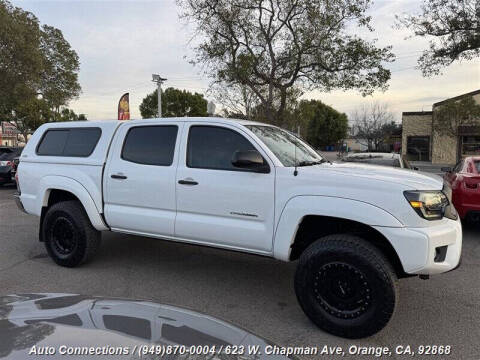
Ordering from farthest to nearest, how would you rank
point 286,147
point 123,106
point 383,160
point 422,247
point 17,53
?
point 123,106 → point 17,53 → point 383,160 → point 286,147 → point 422,247

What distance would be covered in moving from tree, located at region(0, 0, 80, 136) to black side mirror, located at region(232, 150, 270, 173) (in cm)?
1752

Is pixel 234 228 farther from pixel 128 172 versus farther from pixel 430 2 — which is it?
pixel 430 2

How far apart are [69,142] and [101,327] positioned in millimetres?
4073

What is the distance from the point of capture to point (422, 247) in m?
3.16

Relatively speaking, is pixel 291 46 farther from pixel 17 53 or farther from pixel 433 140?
pixel 433 140

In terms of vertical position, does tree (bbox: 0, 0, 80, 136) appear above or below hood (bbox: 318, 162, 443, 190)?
above

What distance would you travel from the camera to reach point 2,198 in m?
12.4

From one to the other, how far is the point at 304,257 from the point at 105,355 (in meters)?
2.23

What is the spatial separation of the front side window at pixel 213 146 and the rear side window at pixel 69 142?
149 cm

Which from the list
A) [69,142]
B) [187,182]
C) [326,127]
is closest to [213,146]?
[187,182]

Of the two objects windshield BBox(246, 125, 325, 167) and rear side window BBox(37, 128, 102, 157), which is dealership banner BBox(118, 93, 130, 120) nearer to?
rear side window BBox(37, 128, 102, 157)

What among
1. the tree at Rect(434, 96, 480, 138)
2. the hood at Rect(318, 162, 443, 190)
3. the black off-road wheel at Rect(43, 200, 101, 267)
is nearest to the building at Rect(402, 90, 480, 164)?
the tree at Rect(434, 96, 480, 138)

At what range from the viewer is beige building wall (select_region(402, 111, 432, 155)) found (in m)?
34.6

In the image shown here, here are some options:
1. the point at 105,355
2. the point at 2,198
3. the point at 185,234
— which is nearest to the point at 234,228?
the point at 185,234
